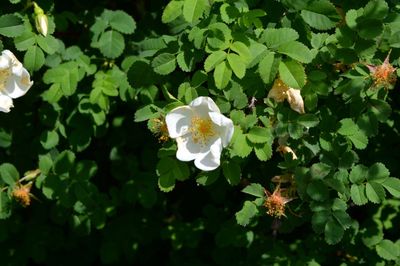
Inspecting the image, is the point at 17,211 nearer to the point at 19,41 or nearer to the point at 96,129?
the point at 96,129

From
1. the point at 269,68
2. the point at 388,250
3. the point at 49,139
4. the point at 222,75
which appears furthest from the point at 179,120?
the point at 388,250

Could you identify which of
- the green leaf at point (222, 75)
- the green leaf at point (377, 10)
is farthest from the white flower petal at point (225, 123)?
the green leaf at point (377, 10)

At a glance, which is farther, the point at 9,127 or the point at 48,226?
the point at 48,226

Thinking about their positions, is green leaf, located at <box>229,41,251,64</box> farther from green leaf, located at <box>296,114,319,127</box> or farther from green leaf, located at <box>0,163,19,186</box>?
green leaf, located at <box>0,163,19,186</box>

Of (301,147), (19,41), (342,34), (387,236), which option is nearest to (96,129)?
(19,41)

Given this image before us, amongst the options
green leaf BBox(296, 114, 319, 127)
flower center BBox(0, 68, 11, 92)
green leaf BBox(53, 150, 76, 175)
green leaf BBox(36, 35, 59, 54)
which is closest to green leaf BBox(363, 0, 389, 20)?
green leaf BBox(296, 114, 319, 127)

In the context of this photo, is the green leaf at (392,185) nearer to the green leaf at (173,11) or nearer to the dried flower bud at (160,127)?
the dried flower bud at (160,127)
